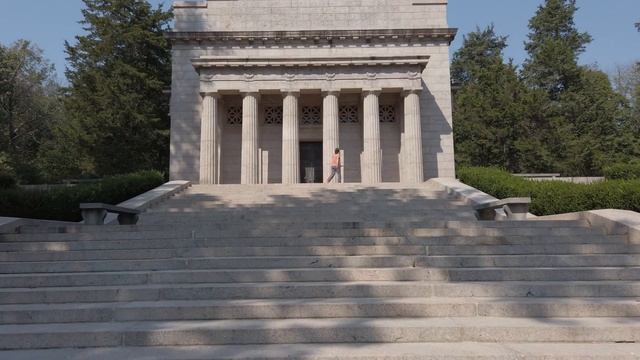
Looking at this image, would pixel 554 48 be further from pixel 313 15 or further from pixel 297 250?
pixel 297 250

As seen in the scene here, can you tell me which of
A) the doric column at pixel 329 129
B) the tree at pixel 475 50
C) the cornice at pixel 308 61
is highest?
the tree at pixel 475 50

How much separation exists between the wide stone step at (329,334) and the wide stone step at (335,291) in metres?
1.08

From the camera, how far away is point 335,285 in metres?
6.96

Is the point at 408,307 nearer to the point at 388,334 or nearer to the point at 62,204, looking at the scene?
the point at 388,334

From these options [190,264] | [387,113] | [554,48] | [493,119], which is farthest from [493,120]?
[190,264]

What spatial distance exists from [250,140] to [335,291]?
1651 cm

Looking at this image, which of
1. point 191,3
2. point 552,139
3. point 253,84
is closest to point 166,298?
point 253,84

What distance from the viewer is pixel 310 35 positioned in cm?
2522

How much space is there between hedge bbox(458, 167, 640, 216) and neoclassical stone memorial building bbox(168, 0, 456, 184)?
718cm

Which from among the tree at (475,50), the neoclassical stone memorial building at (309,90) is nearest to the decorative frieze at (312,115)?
the neoclassical stone memorial building at (309,90)

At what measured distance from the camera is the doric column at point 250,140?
73.2ft

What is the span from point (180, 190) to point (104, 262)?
37.4 feet

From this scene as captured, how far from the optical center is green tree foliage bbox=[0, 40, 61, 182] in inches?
1494

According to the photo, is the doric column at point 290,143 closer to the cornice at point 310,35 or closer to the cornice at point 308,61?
the cornice at point 308,61
